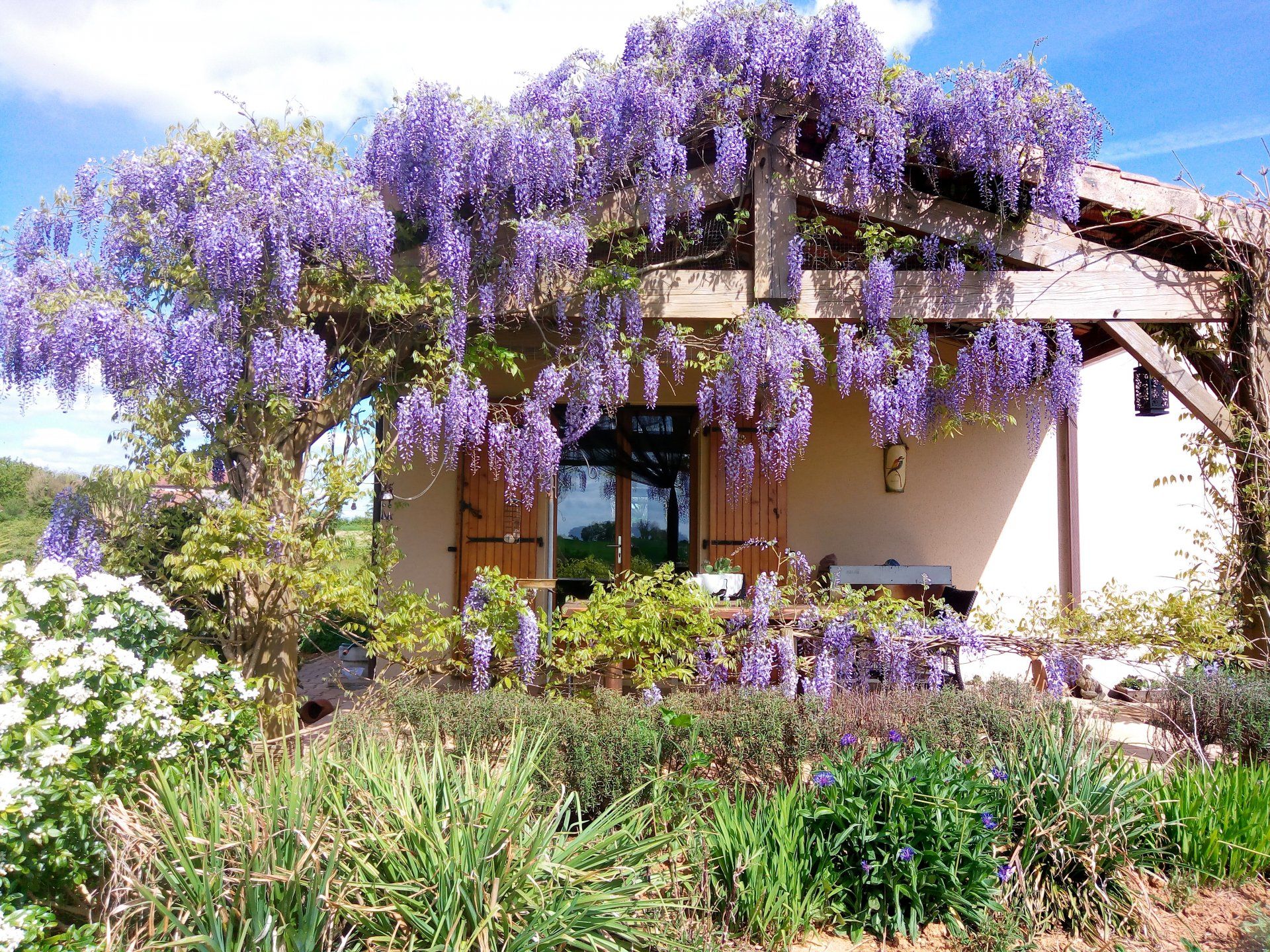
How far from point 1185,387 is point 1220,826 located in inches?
96.0

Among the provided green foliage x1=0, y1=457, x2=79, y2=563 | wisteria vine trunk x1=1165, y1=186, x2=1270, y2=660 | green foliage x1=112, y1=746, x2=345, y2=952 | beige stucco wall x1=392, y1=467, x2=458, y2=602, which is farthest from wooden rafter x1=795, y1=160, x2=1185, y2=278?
green foliage x1=0, y1=457, x2=79, y2=563

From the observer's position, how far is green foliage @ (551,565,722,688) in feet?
12.5

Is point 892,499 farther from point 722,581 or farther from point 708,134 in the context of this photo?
point 708,134

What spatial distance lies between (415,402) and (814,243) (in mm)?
2421

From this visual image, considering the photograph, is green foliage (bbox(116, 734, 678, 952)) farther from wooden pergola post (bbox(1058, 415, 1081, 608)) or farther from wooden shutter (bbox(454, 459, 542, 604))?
wooden pergola post (bbox(1058, 415, 1081, 608))

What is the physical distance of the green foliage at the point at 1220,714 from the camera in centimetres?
349

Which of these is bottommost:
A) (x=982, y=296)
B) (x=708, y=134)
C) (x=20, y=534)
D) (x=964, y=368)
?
(x=20, y=534)

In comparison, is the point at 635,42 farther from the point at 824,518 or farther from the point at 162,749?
the point at 162,749

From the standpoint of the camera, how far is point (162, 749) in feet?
7.80

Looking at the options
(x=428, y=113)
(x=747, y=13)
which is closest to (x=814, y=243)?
(x=747, y=13)

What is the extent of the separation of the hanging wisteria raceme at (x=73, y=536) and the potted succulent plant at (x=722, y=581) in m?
2.90

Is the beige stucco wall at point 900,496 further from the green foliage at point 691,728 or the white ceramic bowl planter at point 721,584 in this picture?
the green foliage at point 691,728

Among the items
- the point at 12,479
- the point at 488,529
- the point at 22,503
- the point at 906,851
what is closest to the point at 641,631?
the point at 906,851

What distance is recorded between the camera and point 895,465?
240 inches
